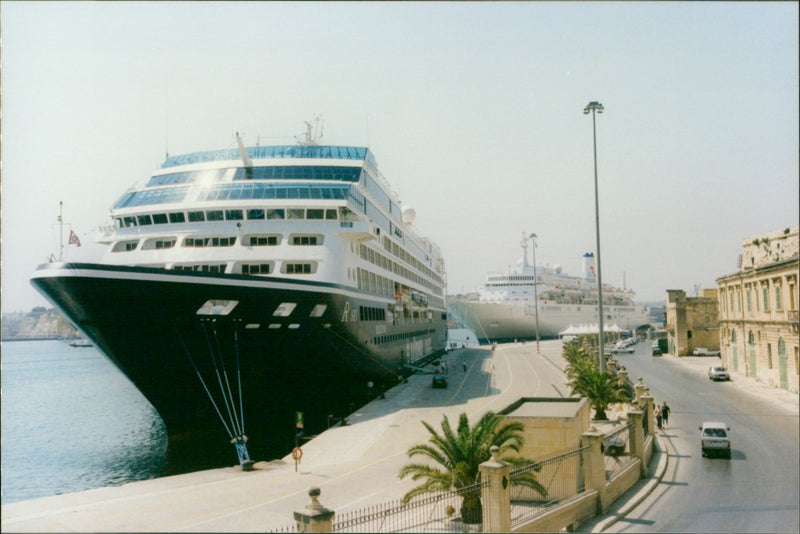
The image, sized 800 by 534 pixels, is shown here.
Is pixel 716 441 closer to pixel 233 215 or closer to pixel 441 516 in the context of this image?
pixel 441 516

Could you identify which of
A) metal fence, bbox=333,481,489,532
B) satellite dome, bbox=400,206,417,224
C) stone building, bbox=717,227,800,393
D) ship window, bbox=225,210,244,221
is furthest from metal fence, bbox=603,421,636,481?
satellite dome, bbox=400,206,417,224

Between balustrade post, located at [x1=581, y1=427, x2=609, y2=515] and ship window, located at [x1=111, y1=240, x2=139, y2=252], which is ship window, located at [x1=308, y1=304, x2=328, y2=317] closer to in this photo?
ship window, located at [x1=111, y1=240, x2=139, y2=252]

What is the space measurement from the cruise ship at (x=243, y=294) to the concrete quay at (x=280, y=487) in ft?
8.90

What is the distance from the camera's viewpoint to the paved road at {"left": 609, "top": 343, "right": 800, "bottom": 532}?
14852mm

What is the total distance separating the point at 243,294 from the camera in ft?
72.0

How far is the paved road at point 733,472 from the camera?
48.7ft

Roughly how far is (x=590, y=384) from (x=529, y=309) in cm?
8034

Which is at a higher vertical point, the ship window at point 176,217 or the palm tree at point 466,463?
the ship window at point 176,217

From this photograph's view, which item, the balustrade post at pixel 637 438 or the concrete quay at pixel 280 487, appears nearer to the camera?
the concrete quay at pixel 280 487

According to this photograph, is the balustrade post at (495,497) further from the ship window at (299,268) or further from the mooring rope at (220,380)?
the ship window at (299,268)

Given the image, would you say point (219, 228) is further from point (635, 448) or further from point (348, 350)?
point (635, 448)

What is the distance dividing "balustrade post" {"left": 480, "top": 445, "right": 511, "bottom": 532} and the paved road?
5.01m

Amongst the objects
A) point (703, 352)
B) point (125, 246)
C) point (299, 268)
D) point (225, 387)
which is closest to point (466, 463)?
point (225, 387)

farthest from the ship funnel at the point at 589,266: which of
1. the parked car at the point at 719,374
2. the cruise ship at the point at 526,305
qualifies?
the parked car at the point at 719,374
